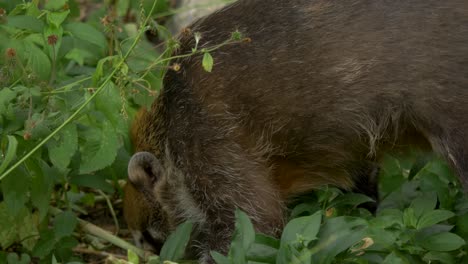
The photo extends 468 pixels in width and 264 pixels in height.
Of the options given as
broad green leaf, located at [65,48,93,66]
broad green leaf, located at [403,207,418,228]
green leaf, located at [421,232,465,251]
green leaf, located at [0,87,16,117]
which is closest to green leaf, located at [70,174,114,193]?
green leaf, located at [0,87,16,117]

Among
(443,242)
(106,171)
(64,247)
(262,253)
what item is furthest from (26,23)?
(443,242)

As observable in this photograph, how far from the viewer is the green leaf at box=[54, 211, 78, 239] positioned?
4930mm

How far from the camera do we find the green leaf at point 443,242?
4.33 metres

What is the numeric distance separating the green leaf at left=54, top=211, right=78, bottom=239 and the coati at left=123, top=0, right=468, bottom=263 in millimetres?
355

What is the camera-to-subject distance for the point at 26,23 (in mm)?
4527

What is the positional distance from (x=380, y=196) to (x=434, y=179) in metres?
0.59

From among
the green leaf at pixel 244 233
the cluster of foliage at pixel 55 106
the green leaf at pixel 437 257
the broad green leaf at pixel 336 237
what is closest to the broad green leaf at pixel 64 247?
the cluster of foliage at pixel 55 106

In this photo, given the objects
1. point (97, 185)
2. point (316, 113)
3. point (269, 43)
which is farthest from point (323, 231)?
point (97, 185)

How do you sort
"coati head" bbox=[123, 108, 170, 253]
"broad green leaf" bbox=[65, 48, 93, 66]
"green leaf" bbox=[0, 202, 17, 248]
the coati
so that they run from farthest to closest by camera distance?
"broad green leaf" bbox=[65, 48, 93, 66]
"green leaf" bbox=[0, 202, 17, 248]
"coati head" bbox=[123, 108, 170, 253]
the coati

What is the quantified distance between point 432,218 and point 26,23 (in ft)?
6.49

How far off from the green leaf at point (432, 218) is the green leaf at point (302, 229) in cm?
56

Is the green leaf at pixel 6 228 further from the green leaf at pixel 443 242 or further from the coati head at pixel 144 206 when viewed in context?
the green leaf at pixel 443 242

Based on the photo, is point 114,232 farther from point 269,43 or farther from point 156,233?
point 269,43

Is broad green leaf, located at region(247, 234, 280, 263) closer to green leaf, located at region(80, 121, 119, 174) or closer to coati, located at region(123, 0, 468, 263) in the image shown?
coati, located at region(123, 0, 468, 263)
